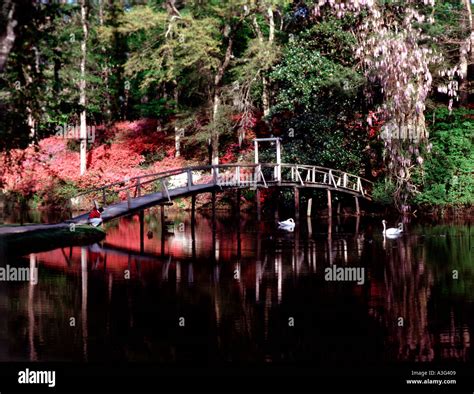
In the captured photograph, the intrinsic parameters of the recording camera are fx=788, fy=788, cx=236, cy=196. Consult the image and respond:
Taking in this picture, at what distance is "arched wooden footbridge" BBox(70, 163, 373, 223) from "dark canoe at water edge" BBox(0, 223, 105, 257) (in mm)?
1170

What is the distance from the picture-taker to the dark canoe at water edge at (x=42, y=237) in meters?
24.7

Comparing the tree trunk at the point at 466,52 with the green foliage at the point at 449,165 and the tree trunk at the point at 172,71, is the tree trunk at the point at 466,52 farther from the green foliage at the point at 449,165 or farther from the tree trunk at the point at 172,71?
the tree trunk at the point at 172,71

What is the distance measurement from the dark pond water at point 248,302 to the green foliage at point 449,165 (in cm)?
984

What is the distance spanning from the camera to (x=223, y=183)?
32.5 metres

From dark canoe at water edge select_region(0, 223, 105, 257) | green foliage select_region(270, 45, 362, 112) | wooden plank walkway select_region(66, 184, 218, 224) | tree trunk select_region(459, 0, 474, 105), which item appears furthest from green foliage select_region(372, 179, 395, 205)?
dark canoe at water edge select_region(0, 223, 105, 257)

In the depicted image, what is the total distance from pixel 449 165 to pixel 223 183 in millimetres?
12992

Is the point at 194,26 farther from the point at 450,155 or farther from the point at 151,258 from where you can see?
the point at 151,258

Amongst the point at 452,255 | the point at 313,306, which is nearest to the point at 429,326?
the point at 313,306

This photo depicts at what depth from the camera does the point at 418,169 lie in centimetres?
3778

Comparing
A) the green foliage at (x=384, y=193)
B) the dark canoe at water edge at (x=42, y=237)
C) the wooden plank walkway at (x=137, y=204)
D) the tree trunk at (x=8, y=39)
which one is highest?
the green foliage at (x=384, y=193)

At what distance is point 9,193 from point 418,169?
23371 mm

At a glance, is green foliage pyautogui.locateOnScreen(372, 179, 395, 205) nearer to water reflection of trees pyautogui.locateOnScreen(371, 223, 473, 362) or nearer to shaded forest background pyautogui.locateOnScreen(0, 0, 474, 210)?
shaded forest background pyautogui.locateOnScreen(0, 0, 474, 210)

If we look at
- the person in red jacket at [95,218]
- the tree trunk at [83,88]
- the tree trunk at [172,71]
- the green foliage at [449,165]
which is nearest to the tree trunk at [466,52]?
the green foliage at [449,165]

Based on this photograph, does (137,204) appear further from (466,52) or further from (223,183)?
(466,52)
